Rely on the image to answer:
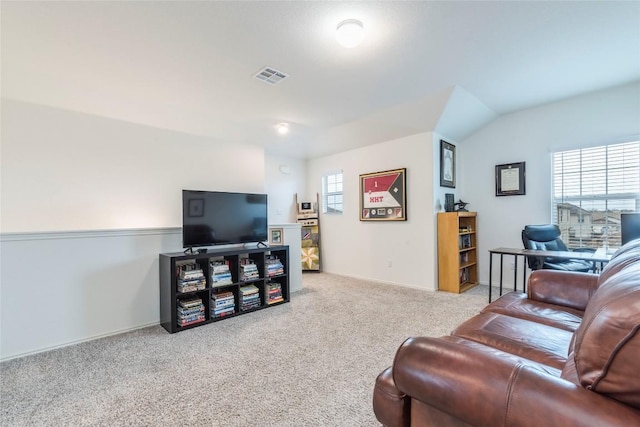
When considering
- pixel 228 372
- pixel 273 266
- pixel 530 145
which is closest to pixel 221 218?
pixel 273 266

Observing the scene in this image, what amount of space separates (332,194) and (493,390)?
4.99m

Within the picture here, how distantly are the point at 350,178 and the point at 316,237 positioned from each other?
1.40 meters

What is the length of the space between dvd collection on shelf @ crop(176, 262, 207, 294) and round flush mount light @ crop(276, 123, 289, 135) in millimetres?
2211

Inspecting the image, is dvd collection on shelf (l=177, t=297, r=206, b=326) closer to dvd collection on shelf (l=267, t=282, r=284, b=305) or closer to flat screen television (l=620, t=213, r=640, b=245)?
dvd collection on shelf (l=267, t=282, r=284, b=305)

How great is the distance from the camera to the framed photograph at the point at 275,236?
167 inches

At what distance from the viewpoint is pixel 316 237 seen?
5836mm

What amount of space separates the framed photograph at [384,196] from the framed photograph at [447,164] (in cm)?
56

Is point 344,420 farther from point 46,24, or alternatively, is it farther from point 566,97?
point 566,97

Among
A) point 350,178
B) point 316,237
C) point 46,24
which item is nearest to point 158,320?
point 46,24

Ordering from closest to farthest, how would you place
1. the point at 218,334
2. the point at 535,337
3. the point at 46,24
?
the point at 535,337 → the point at 46,24 → the point at 218,334

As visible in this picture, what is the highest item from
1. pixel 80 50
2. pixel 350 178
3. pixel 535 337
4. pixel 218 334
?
pixel 80 50

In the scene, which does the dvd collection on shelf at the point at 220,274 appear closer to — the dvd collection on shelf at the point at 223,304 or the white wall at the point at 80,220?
the dvd collection on shelf at the point at 223,304

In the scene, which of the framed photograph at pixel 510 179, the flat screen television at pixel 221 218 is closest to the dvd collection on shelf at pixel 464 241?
the framed photograph at pixel 510 179

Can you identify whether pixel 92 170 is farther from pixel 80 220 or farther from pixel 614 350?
pixel 614 350
